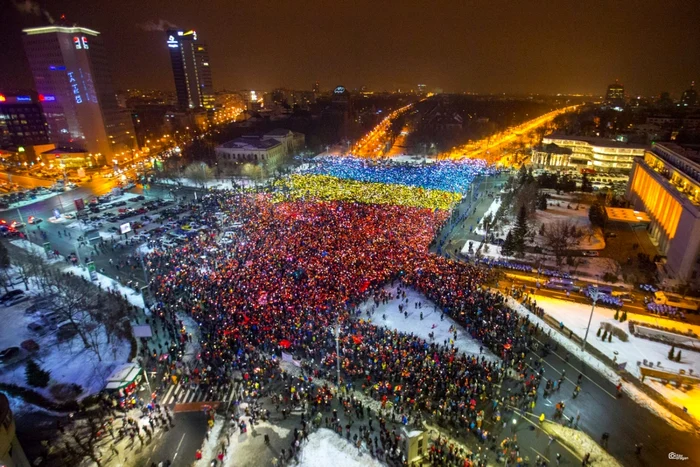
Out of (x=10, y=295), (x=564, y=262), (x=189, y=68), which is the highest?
(x=189, y=68)

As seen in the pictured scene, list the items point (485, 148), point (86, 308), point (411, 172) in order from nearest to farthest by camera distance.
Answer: point (86, 308)
point (411, 172)
point (485, 148)

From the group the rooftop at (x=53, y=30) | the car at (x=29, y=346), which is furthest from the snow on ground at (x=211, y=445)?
the rooftop at (x=53, y=30)

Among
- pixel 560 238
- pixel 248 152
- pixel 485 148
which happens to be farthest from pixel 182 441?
pixel 485 148

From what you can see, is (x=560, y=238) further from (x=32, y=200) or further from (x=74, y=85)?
(x=74, y=85)

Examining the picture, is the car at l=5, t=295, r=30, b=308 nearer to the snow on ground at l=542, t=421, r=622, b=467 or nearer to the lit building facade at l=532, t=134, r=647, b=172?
the snow on ground at l=542, t=421, r=622, b=467

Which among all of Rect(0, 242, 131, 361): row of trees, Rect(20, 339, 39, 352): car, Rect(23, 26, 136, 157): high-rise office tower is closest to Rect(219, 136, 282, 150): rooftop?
Rect(23, 26, 136, 157): high-rise office tower

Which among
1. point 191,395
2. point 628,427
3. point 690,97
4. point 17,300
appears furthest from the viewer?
point 690,97

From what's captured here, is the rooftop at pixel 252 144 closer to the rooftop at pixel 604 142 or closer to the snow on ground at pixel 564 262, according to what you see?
the snow on ground at pixel 564 262
